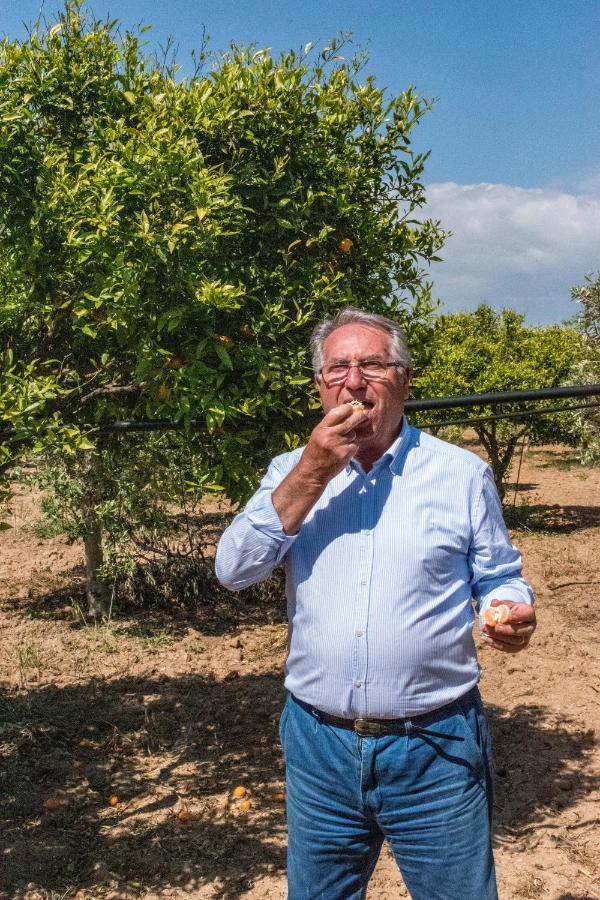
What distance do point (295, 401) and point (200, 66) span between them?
1926 millimetres

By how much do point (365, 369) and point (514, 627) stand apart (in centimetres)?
77

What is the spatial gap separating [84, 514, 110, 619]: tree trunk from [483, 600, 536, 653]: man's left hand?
287 inches

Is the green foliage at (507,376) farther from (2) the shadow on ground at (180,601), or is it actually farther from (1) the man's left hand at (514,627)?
(1) the man's left hand at (514,627)

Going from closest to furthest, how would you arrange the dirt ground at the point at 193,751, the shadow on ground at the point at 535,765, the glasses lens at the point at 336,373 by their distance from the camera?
the glasses lens at the point at 336,373
the dirt ground at the point at 193,751
the shadow on ground at the point at 535,765

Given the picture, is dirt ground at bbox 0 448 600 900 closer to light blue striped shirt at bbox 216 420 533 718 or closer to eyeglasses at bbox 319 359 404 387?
light blue striped shirt at bbox 216 420 533 718

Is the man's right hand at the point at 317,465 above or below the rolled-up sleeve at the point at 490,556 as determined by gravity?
above

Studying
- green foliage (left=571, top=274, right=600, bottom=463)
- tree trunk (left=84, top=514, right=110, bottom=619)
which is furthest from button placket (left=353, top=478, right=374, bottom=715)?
green foliage (left=571, top=274, right=600, bottom=463)

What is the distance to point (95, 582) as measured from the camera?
9352 mm

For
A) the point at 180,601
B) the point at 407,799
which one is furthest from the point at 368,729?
the point at 180,601

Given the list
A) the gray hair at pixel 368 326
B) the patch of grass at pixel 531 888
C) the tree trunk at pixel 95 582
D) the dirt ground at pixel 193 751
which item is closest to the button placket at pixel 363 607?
the gray hair at pixel 368 326

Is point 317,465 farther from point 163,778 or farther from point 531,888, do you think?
point 163,778

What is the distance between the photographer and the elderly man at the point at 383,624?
2.25 m

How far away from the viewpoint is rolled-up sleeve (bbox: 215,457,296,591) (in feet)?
7.42

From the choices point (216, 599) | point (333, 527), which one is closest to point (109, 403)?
point (333, 527)
